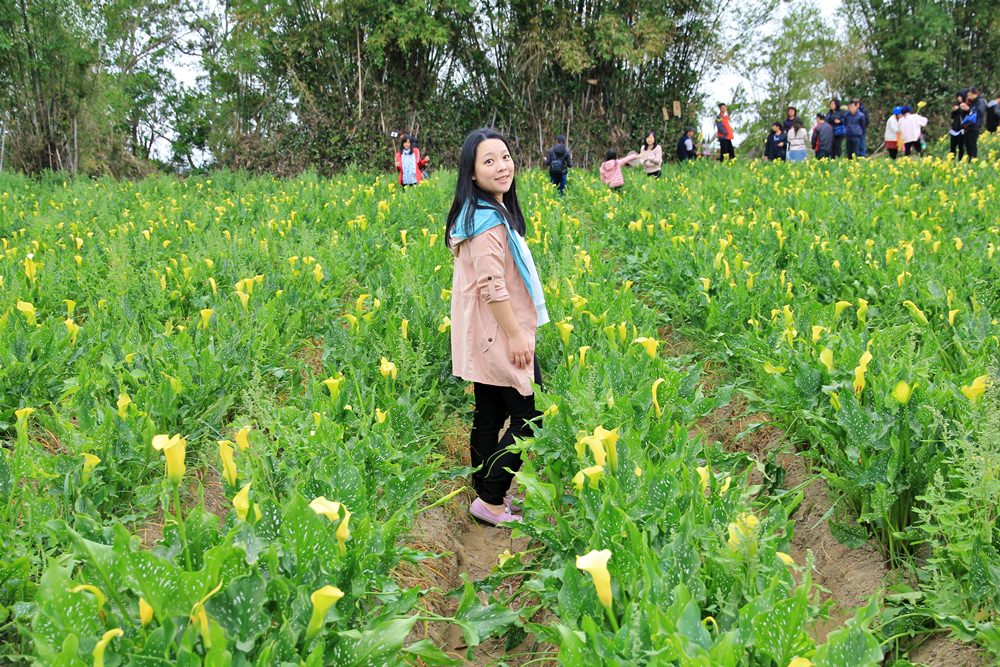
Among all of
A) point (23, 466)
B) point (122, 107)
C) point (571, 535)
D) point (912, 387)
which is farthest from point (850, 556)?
point (122, 107)

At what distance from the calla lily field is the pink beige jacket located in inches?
7.7

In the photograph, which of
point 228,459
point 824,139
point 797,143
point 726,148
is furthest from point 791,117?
point 228,459

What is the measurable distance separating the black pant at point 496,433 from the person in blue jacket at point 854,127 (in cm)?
1361

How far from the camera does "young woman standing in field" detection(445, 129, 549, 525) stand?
3082 millimetres

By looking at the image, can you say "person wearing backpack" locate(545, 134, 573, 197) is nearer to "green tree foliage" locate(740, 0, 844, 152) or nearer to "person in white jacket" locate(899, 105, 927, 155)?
"person in white jacket" locate(899, 105, 927, 155)

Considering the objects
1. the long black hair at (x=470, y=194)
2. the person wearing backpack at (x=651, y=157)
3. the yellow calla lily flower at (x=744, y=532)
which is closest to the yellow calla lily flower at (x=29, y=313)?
the long black hair at (x=470, y=194)

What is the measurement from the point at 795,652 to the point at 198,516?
1.68m

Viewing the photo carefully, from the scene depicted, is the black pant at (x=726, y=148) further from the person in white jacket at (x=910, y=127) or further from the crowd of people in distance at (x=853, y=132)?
the person in white jacket at (x=910, y=127)

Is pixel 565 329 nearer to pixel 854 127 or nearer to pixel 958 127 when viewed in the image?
pixel 958 127

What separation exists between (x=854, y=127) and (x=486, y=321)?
1407 cm

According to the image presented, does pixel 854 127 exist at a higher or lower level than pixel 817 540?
higher

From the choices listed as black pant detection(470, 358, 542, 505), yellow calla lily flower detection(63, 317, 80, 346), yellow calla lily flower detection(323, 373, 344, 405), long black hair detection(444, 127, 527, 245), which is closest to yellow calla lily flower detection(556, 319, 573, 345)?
black pant detection(470, 358, 542, 505)

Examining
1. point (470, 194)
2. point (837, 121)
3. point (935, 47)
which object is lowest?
point (470, 194)

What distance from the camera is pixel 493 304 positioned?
307cm
